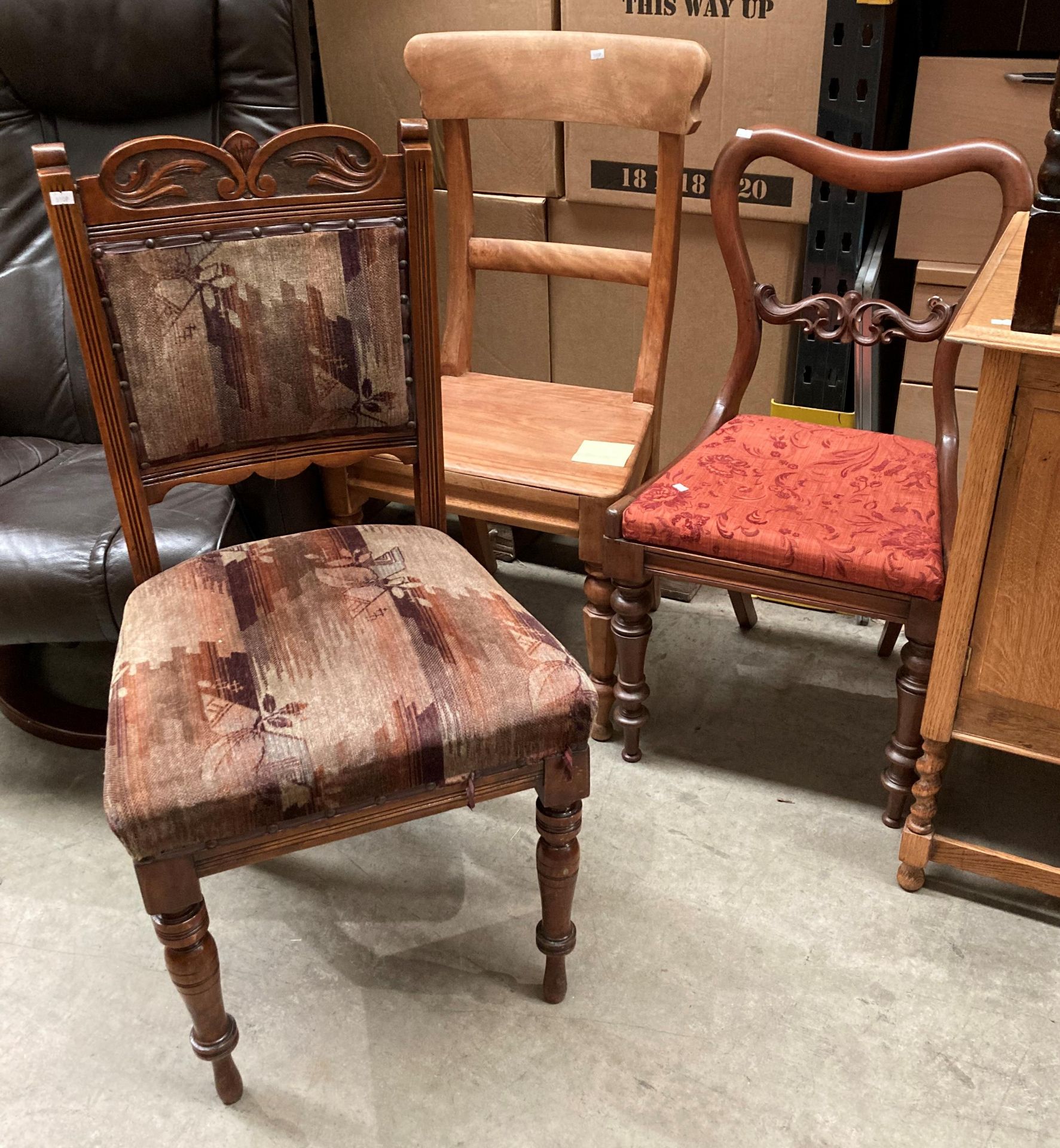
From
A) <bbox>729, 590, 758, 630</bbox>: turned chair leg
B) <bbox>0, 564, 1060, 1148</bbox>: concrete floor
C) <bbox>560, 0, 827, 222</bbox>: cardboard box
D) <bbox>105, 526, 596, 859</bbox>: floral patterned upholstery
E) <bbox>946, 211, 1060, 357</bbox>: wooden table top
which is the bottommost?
<bbox>0, 564, 1060, 1148</bbox>: concrete floor

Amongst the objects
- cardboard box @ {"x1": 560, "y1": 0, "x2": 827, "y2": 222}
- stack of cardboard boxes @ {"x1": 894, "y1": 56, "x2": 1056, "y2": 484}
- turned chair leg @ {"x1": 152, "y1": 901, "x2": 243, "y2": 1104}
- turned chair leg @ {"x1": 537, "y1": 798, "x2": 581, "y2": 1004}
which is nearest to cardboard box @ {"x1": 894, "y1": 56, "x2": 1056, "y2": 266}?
stack of cardboard boxes @ {"x1": 894, "y1": 56, "x2": 1056, "y2": 484}

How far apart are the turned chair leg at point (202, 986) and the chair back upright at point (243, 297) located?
440mm

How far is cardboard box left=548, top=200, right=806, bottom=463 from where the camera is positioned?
5.98ft

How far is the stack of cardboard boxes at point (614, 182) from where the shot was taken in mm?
1670

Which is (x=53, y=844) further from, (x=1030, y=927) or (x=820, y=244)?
(x=820, y=244)

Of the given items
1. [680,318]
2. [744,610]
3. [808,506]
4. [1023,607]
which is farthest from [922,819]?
[680,318]

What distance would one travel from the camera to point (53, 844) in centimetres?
155

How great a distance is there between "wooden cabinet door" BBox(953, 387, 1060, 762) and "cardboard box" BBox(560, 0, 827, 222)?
756mm

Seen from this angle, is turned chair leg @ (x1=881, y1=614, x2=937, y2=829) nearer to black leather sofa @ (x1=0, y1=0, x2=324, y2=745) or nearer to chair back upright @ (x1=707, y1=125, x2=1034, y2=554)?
chair back upright @ (x1=707, y1=125, x2=1034, y2=554)

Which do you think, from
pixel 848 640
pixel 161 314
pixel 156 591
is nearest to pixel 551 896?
pixel 156 591

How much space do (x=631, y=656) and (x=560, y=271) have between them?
640mm

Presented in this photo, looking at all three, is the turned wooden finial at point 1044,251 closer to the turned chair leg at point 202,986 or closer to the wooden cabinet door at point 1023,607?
the wooden cabinet door at point 1023,607

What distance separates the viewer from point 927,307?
1704 mm

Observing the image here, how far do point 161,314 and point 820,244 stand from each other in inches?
42.3
